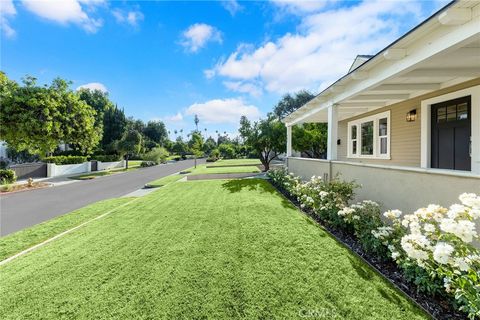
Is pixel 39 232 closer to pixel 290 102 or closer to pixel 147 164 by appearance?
pixel 147 164

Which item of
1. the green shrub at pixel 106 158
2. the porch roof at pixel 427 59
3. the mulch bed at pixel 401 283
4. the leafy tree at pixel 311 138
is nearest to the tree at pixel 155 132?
the green shrub at pixel 106 158

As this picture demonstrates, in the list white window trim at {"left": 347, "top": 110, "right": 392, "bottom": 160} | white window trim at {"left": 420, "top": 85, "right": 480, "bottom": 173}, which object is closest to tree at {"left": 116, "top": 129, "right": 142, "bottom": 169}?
white window trim at {"left": 347, "top": 110, "right": 392, "bottom": 160}

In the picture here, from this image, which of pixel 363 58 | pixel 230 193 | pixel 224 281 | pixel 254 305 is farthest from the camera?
pixel 363 58

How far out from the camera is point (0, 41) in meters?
12.1

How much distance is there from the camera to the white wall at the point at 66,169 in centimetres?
2011

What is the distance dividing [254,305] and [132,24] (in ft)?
43.1

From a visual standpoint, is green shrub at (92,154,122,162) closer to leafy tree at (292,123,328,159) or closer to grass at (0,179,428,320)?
leafy tree at (292,123,328,159)

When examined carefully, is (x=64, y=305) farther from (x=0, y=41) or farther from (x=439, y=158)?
(x=0, y=41)

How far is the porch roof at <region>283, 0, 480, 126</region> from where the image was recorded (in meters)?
3.10

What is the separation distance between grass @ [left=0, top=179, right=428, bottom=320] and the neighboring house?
1671 millimetres

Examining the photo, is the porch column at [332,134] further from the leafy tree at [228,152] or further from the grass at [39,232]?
the leafy tree at [228,152]

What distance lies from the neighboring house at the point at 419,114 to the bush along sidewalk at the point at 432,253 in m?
0.67

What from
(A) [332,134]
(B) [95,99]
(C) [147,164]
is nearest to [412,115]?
(A) [332,134]

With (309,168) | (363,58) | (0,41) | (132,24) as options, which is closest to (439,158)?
(309,168)
